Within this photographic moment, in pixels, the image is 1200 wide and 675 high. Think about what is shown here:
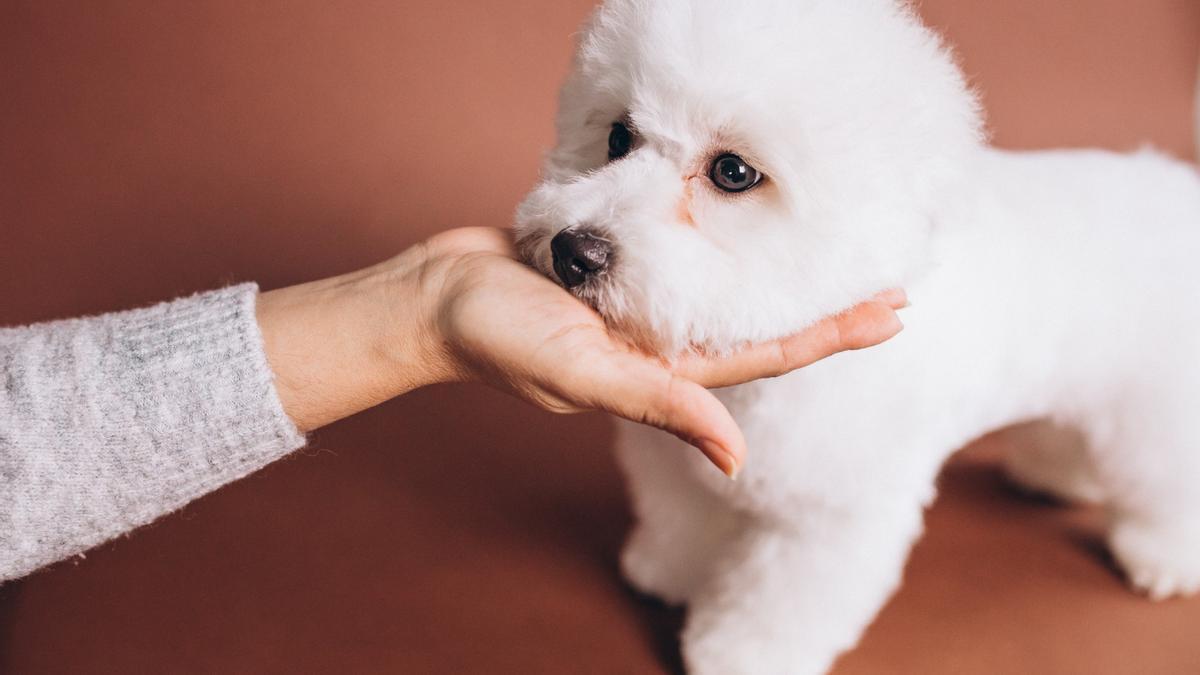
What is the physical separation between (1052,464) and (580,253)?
123cm

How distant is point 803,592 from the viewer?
4.09 ft

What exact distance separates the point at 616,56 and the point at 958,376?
622 millimetres

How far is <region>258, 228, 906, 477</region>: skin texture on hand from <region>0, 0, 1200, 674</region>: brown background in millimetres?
521

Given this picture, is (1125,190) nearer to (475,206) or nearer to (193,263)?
(475,206)

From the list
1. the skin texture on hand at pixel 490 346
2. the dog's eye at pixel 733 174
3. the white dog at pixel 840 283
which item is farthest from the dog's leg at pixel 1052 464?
the dog's eye at pixel 733 174

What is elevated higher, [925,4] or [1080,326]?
Answer: [925,4]

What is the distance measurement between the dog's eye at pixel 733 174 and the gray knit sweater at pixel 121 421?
0.53m

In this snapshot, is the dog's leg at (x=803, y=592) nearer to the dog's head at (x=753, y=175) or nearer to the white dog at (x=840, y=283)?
the white dog at (x=840, y=283)

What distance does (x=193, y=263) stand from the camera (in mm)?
1884

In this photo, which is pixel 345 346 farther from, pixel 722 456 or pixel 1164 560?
pixel 1164 560

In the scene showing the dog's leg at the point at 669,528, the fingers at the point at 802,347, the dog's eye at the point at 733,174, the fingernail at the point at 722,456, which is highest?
the dog's eye at the point at 733,174

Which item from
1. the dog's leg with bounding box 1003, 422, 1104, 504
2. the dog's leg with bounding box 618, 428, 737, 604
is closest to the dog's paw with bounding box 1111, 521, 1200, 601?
the dog's leg with bounding box 1003, 422, 1104, 504

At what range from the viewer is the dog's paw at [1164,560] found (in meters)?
1.52

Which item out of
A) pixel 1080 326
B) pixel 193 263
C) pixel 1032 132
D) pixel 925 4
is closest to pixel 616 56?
pixel 1080 326
